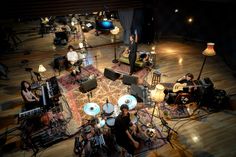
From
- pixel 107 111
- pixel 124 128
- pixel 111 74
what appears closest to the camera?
pixel 124 128

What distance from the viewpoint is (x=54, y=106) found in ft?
24.3

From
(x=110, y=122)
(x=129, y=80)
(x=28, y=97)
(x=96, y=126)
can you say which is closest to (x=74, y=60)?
(x=129, y=80)

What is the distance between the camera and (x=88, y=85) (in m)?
8.37

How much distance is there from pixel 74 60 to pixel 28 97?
3.37 m

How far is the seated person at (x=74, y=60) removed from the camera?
9.57 m

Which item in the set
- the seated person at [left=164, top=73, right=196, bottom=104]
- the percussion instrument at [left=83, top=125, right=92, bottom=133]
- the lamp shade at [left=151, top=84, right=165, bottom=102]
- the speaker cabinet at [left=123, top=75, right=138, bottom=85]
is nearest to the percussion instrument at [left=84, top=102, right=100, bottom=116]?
the percussion instrument at [left=83, top=125, right=92, bottom=133]

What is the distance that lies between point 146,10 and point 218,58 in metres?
5.18

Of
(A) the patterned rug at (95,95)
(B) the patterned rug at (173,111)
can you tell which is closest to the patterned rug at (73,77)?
(A) the patterned rug at (95,95)

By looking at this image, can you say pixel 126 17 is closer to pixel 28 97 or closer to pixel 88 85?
pixel 88 85

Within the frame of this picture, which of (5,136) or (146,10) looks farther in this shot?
(146,10)

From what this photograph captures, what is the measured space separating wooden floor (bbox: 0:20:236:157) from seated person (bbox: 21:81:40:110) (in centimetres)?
90

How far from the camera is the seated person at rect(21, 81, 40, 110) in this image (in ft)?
22.3

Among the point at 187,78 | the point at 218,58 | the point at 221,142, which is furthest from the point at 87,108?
the point at 218,58

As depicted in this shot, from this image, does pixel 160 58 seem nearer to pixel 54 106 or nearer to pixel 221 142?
pixel 221 142
